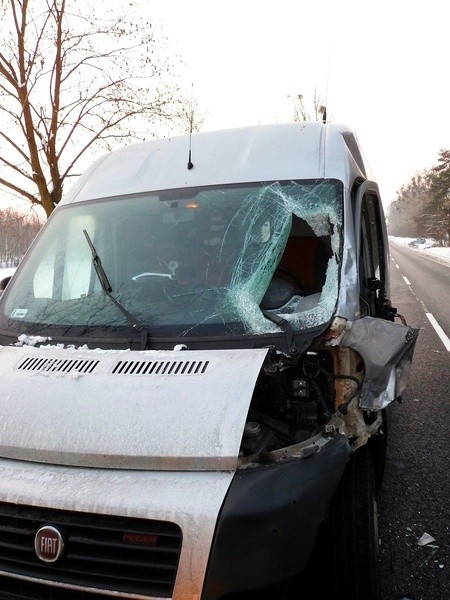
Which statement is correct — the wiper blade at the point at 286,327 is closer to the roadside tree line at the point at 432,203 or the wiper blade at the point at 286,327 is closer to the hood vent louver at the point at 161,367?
the hood vent louver at the point at 161,367

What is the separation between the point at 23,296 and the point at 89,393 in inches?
44.9

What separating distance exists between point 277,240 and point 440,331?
7.46 metres

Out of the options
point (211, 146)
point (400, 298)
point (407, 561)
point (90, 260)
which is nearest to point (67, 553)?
point (90, 260)

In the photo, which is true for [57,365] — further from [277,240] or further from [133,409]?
[277,240]

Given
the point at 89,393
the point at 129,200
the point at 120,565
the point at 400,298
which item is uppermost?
the point at 129,200

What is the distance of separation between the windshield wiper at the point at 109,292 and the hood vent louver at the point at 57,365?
0.27m

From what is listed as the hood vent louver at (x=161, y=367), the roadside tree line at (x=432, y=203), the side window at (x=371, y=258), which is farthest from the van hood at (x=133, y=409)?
the roadside tree line at (x=432, y=203)

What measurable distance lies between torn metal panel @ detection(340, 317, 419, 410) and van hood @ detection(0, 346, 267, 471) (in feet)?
1.71

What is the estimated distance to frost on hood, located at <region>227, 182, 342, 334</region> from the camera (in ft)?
8.14

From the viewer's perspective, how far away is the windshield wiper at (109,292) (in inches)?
94.1

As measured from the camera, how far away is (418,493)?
137 inches

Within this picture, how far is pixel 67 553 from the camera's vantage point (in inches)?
67.6

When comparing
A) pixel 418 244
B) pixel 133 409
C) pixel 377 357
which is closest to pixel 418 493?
pixel 377 357

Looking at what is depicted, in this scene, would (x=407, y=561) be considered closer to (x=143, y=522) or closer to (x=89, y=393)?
(x=143, y=522)
